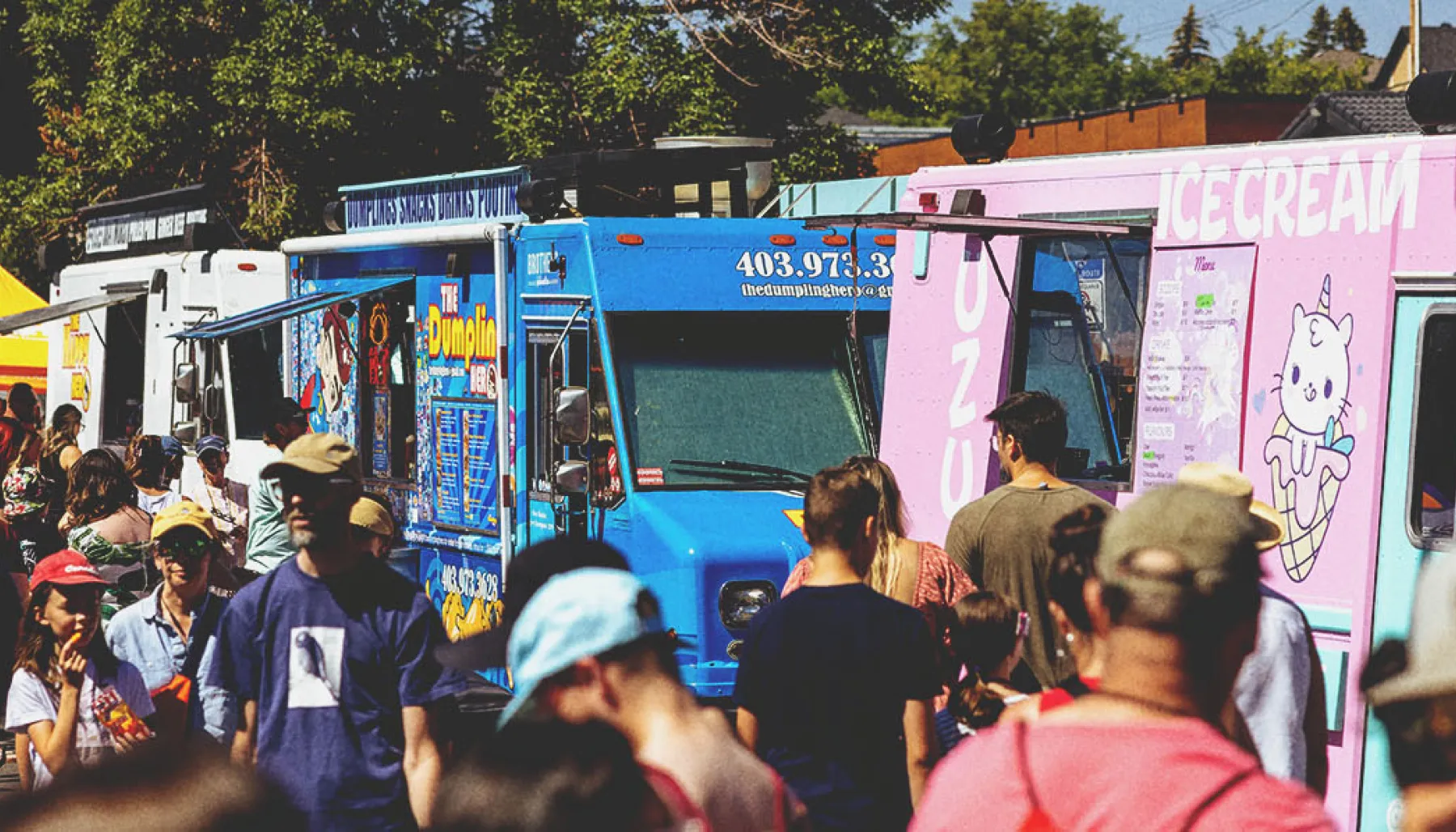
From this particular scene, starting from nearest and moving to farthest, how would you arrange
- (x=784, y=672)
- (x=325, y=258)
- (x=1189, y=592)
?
(x=1189, y=592), (x=784, y=672), (x=325, y=258)

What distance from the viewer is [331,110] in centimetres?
2323

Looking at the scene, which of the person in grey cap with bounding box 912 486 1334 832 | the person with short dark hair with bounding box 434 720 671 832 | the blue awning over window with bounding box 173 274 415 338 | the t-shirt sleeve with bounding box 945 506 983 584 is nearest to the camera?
the person with short dark hair with bounding box 434 720 671 832

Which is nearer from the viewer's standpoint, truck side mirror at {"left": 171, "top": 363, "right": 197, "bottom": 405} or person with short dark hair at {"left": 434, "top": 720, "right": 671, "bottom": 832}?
person with short dark hair at {"left": 434, "top": 720, "right": 671, "bottom": 832}

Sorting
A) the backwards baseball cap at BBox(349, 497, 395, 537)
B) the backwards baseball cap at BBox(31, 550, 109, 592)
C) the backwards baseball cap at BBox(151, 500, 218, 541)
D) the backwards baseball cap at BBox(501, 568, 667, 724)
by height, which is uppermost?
the backwards baseball cap at BBox(501, 568, 667, 724)

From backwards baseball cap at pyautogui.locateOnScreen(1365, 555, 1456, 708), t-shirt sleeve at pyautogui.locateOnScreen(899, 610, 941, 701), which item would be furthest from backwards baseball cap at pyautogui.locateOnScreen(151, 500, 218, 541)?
backwards baseball cap at pyautogui.locateOnScreen(1365, 555, 1456, 708)

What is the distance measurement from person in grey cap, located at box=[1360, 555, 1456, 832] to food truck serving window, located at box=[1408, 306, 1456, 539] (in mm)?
3835

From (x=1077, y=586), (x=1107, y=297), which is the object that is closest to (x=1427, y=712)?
(x=1077, y=586)

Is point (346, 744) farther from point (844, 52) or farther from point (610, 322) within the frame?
point (844, 52)

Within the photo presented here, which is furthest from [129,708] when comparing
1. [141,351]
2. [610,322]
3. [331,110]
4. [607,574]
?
[331,110]

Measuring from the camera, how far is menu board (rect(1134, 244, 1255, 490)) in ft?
23.1

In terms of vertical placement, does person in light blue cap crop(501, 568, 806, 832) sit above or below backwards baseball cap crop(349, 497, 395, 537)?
above

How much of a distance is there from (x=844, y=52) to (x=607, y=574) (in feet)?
66.3

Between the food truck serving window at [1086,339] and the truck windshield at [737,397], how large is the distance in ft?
7.21

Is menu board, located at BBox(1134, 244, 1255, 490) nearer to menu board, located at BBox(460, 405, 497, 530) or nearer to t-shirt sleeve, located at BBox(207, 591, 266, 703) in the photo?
t-shirt sleeve, located at BBox(207, 591, 266, 703)
